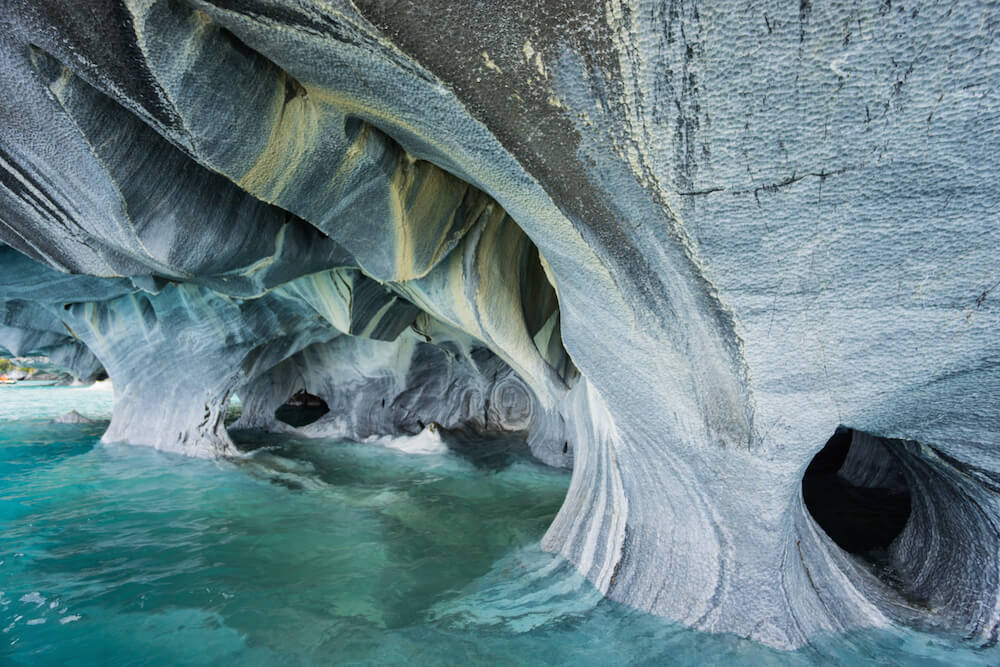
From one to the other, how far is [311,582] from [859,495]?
660 centimetres

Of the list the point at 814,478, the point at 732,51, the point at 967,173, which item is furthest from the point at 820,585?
the point at 814,478

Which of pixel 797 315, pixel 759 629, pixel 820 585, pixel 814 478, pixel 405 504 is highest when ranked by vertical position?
pixel 797 315

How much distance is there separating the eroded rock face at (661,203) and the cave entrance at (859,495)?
1.02 m

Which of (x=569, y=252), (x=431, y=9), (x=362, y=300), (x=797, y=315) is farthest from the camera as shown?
(x=362, y=300)

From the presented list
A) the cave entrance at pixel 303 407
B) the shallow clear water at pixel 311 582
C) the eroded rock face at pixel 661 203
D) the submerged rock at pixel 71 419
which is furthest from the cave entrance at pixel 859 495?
the submerged rock at pixel 71 419

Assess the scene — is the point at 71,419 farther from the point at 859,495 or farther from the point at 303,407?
the point at 859,495

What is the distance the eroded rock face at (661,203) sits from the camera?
1661 millimetres

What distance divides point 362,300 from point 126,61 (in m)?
4.73

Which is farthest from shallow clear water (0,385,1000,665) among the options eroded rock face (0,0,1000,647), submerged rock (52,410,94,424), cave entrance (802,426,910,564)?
submerged rock (52,410,94,424)

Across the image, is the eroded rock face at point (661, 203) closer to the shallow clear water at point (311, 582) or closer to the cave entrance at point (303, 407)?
the shallow clear water at point (311, 582)

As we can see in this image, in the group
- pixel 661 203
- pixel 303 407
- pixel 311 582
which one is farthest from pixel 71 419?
pixel 661 203

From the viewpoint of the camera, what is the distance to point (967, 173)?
1.68 metres

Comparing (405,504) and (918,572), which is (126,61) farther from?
(918,572)

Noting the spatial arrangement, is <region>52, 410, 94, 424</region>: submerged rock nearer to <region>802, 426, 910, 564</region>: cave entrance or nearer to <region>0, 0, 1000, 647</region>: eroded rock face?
<region>0, 0, 1000, 647</region>: eroded rock face
